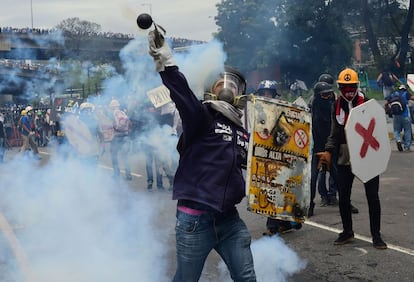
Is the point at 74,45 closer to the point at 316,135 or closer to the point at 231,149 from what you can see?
the point at 316,135

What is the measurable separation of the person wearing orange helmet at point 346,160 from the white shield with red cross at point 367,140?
0.18m

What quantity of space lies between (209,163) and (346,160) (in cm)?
305

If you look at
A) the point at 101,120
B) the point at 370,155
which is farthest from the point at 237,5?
the point at 370,155

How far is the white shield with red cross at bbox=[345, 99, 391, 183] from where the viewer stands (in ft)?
18.3

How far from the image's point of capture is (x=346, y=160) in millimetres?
5918

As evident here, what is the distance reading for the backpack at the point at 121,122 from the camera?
11.4m

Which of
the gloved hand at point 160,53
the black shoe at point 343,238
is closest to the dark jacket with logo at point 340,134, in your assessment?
the black shoe at point 343,238

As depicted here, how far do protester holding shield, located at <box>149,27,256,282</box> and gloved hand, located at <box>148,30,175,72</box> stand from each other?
10.0 inches

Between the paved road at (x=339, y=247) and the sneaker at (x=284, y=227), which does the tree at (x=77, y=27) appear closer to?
the paved road at (x=339, y=247)

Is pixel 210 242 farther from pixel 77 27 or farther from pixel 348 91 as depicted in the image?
pixel 77 27

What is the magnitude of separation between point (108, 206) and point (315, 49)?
11480 mm

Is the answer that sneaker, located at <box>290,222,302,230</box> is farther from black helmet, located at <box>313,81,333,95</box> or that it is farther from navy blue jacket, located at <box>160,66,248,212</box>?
navy blue jacket, located at <box>160,66,248,212</box>

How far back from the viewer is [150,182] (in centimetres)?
1051

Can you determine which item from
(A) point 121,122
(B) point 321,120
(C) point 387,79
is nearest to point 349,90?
(B) point 321,120
